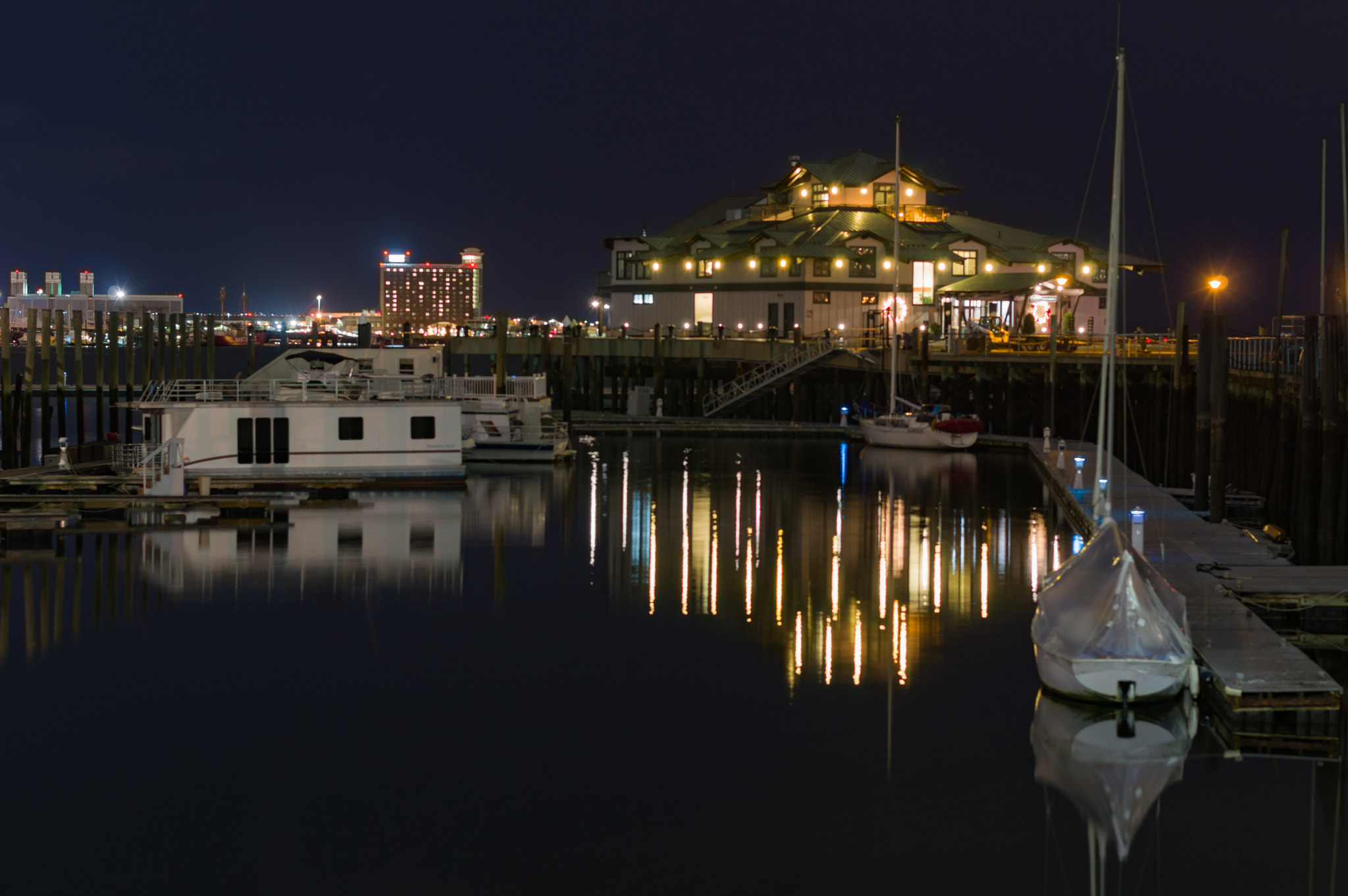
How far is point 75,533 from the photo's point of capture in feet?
115

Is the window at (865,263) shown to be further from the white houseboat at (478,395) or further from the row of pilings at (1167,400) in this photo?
the white houseboat at (478,395)

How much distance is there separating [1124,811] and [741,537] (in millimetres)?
19527

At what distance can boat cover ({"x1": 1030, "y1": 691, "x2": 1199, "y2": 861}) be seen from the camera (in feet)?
55.7

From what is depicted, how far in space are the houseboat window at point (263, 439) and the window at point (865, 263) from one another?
46683 millimetres

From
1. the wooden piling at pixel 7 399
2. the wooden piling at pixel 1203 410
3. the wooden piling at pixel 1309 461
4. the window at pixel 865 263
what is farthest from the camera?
the window at pixel 865 263

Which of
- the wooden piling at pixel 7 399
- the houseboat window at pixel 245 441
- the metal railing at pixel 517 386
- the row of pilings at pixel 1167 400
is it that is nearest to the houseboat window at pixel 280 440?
the houseboat window at pixel 245 441

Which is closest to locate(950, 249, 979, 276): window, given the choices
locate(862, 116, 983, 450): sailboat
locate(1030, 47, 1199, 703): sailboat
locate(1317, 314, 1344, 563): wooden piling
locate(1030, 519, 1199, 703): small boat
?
locate(862, 116, 983, 450): sailboat

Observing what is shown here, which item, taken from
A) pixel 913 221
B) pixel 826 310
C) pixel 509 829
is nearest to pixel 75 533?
pixel 509 829

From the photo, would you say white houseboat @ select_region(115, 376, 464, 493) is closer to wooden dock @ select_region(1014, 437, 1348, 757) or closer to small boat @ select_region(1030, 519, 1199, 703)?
wooden dock @ select_region(1014, 437, 1348, 757)

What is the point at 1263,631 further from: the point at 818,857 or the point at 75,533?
the point at 75,533

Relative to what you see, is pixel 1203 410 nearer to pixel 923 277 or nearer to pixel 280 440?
pixel 280 440

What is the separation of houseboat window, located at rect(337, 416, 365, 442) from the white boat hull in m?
22.9

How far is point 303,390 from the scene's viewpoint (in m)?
43.6

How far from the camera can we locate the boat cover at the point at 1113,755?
55.7 ft
